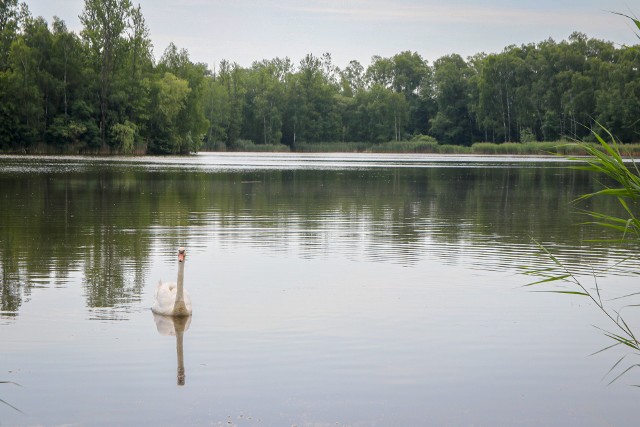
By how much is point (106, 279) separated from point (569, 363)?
756 centimetres

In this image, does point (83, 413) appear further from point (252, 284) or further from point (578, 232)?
point (578, 232)

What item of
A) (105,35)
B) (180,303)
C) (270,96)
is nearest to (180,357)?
(180,303)

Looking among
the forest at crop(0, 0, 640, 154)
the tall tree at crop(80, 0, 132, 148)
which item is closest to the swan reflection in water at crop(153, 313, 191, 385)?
the forest at crop(0, 0, 640, 154)

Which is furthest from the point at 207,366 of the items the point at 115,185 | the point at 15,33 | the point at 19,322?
the point at 15,33

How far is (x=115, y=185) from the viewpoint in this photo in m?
40.2

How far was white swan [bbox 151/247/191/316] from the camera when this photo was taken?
11367 mm

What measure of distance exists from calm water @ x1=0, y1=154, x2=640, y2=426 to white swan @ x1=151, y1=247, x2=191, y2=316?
0.76 feet

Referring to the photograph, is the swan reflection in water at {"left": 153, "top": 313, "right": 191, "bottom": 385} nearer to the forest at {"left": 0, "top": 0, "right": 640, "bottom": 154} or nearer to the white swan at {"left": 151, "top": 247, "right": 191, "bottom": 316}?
the white swan at {"left": 151, "top": 247, "right": 191, "bottom": 316}

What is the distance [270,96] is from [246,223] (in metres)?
136

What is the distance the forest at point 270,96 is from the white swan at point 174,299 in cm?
6492

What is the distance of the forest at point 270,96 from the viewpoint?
309 ft

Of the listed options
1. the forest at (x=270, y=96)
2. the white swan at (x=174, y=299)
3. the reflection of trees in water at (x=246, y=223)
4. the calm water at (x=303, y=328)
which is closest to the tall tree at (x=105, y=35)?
the forest at (x=270, y=96)

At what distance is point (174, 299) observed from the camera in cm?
1157

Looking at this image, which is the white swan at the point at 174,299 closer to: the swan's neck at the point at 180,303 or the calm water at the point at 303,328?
the swan's neck at the point at 180,303
